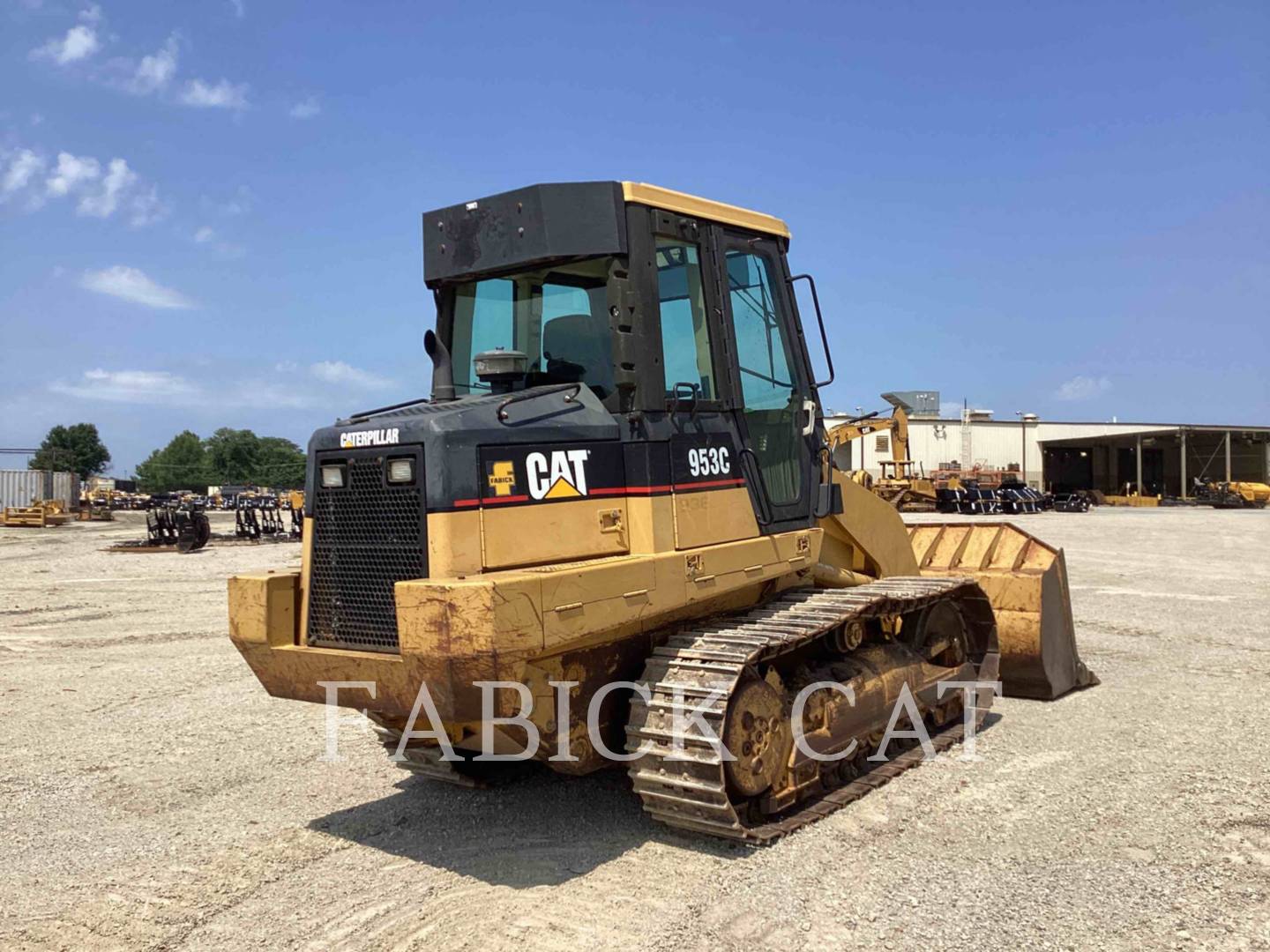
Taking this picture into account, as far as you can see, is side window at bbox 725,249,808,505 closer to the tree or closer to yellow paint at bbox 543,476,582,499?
yellow paint at bbox 543,476,582,499

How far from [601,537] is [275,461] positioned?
405 ft

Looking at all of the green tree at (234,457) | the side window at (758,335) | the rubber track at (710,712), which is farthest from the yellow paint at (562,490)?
the green tree at (234,457)

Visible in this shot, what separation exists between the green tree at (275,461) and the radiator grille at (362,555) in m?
103

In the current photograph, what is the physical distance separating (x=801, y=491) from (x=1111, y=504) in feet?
165

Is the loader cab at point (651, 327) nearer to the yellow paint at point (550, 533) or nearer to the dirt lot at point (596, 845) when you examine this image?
the yellow paint at point (550, 533)

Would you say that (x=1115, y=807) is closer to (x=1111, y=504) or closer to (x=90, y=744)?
(x=90, y=744)

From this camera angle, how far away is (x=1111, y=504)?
51312 millimetres

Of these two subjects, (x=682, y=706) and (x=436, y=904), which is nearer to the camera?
(x=436, y=904)

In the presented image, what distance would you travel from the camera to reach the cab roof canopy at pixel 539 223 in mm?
5375

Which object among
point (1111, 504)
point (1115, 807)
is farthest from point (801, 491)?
point (1111, 504)

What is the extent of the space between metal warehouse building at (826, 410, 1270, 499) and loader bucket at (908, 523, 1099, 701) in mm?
44180

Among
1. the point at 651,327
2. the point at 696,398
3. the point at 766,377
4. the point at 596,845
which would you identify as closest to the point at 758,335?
the point at 766,377

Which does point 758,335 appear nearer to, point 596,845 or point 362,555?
point 362,555

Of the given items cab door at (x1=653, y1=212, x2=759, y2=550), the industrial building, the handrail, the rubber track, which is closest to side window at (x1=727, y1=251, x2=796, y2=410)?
cab door at (x1=653, y1=212, x2=759, y2=550)
